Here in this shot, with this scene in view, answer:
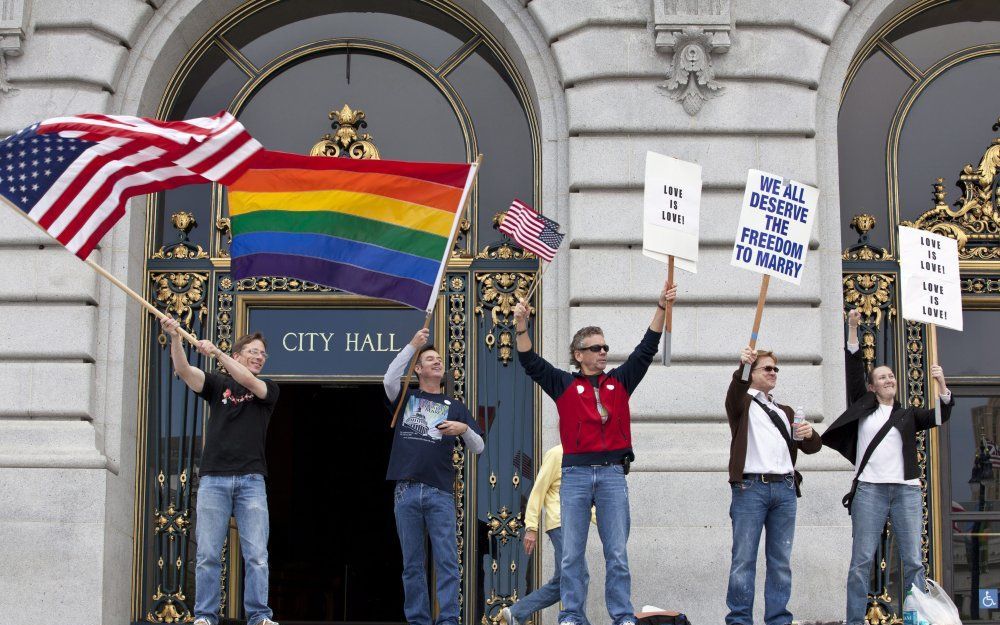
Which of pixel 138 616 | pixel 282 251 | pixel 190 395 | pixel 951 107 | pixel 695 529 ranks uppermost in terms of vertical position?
pixel 951 107

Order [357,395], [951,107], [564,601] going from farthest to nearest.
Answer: [357,395] → [951,107] → [564,601]

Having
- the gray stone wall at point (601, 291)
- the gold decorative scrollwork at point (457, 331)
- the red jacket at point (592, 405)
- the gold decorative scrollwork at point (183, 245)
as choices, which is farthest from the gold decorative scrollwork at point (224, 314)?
the red jacket at point (592, 405)

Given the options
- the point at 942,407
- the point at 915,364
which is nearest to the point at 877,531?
the point at 942,407

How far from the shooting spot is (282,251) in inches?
477

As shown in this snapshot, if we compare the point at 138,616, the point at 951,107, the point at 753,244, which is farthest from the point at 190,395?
the point at 951,107

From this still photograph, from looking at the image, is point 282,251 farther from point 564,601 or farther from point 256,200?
point 564,601

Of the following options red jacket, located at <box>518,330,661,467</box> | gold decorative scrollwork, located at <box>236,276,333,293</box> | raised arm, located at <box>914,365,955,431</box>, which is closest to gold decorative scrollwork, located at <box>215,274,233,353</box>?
gold decorative scrollwork, located at <box>236,276,333,293</box>

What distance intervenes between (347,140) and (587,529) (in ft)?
20.4

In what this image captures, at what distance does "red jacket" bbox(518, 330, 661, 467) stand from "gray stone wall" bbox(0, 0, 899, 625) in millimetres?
2436

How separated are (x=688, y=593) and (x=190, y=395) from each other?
558 centimetres

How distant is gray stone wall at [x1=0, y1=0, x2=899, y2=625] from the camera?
45.1ft

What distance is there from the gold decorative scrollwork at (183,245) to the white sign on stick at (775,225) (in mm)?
6168

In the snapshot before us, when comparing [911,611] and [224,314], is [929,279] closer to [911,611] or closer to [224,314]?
[911,611]

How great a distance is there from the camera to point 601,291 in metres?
14.4
